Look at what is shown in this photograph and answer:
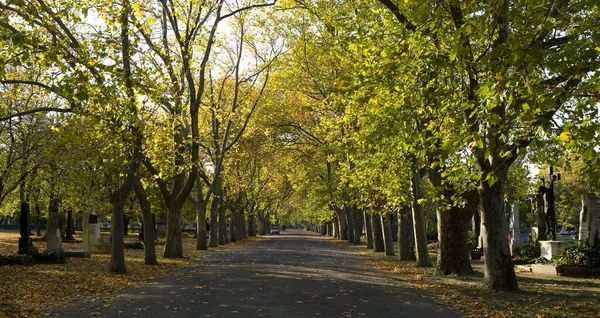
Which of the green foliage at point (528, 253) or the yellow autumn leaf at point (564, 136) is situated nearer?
the yellow autumn leaf at point (564, 136)

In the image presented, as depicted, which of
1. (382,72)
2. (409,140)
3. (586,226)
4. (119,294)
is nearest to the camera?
(382,72)

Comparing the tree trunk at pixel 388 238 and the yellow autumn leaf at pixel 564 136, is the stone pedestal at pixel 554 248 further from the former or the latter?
the yellow autumn leaf at pixel 564 136

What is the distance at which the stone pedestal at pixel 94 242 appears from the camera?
28.2m

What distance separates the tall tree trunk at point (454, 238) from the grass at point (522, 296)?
0.47 meters

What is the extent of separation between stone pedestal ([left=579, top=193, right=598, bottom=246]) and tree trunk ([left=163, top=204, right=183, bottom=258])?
51.9 ft

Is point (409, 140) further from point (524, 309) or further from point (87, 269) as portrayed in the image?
point (87, 269)

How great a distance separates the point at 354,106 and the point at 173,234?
12671mm

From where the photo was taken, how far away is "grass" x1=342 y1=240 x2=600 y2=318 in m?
10.7

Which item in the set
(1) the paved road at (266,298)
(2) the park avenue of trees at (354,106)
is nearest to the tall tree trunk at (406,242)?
(2) the park avenue of trees at (354,106)

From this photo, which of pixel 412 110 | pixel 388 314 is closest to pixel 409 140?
pixel 412 110

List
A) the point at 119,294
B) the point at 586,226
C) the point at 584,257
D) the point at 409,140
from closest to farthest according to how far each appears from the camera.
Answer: the point at 409,140
the point at 119,294
the point at 584,257
the point at 586,226

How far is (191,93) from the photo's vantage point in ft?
67.1

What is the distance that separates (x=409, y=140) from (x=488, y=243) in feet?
13.9

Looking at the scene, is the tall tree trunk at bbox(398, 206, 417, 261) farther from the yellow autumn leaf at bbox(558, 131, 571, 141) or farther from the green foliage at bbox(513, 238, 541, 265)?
the yellow autumn leaf at bbox(558, 131, 571, 141)
